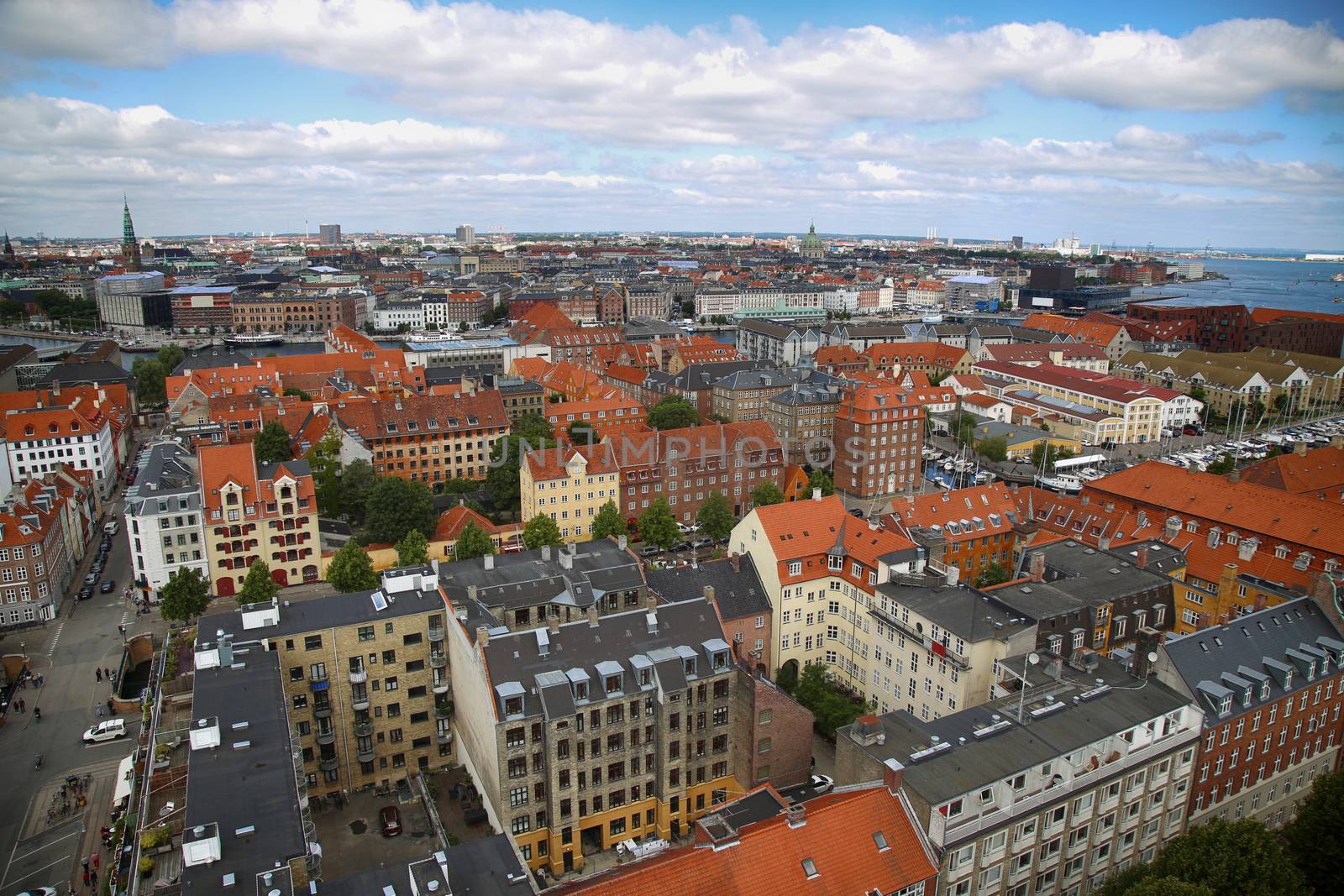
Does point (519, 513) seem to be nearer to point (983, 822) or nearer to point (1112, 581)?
point (1112, 581)

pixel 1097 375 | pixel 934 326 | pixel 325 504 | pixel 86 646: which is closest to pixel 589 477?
pixel 325 504

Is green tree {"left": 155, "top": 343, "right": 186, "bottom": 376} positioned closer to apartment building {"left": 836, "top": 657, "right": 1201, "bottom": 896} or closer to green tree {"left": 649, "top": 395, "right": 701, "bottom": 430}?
green tree {"left": 649, "top": 395, "right": 701, "bottom": 430}

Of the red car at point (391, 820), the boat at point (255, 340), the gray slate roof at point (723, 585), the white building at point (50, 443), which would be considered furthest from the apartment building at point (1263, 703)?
the boat at point (255, 340)

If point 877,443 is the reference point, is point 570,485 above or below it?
below

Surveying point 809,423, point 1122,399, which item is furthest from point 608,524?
point 1122,399

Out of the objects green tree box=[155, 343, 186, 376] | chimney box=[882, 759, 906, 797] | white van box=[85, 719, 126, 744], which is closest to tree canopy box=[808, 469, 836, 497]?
chimney box=[882, 759, 906, 797]

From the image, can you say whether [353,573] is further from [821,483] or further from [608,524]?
[821,483]

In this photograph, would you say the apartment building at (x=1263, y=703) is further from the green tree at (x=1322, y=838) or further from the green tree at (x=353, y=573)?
the green tree at (x=353, y=573)
